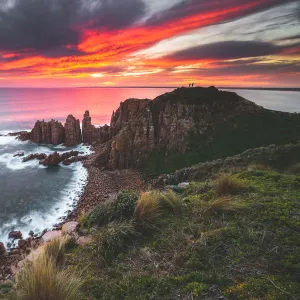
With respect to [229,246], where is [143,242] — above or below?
below

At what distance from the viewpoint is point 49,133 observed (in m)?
55.0

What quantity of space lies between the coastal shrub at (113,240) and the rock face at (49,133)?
5517 cm

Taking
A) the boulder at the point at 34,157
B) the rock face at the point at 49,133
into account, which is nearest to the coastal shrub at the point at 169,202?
the boulder at the point at 34,157

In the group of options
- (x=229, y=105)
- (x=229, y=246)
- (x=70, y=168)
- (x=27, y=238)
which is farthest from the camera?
(x=229, y=105)

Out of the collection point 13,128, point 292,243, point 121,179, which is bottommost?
point 121,179

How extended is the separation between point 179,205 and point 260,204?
6.75 feet

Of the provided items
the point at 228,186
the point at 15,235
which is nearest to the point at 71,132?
the point at 15,235

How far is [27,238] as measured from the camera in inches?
776

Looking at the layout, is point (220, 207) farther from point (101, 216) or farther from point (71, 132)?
point (71, 132)

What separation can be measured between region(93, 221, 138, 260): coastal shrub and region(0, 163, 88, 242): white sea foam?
2037 centimetres

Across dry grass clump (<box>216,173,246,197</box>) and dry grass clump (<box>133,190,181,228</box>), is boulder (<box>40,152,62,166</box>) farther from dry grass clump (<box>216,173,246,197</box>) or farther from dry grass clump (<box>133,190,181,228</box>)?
dry grass clump (<box>216,173,246,197</box>)

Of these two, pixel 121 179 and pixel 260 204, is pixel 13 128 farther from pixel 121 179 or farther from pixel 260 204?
pixel 260 204

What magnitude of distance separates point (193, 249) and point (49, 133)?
5864 centimetres

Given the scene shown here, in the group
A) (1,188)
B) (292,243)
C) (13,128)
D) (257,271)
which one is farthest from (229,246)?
(13,128)
